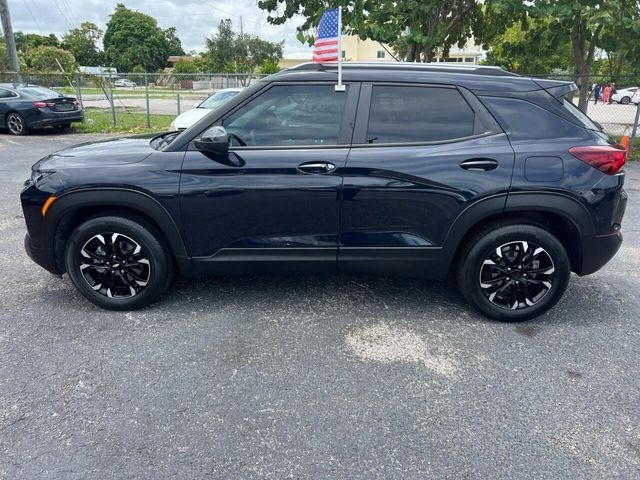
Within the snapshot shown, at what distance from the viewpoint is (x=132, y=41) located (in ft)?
287

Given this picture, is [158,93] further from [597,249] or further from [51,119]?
[597,249]

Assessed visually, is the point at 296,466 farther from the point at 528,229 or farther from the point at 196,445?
the point at 528,229

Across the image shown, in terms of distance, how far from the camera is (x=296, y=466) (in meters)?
2.21

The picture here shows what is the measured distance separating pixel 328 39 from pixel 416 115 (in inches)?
45.5

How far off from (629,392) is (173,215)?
3.05 meters

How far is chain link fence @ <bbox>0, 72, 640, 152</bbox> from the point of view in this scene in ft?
49.4

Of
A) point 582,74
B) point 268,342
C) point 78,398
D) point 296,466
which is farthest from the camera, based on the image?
point 582,74

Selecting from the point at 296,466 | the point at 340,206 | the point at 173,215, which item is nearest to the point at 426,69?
the point at 340,206

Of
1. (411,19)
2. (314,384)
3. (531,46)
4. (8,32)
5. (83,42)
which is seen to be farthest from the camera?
(83,42)

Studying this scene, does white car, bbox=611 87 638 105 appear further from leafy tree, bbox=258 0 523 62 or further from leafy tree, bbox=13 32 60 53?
leafy tree, bbox=13 32 60 53

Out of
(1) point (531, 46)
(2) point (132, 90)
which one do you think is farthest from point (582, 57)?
(2) point (132, 90)

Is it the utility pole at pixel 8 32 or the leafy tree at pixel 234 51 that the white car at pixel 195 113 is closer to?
the utility pole at pixel 8 32

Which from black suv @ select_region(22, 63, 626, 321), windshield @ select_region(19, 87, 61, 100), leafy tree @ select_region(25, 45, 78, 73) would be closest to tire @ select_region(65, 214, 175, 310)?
black suv @ select_region(22, 63, 626, 321)

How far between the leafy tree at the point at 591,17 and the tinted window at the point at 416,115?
776 cm
